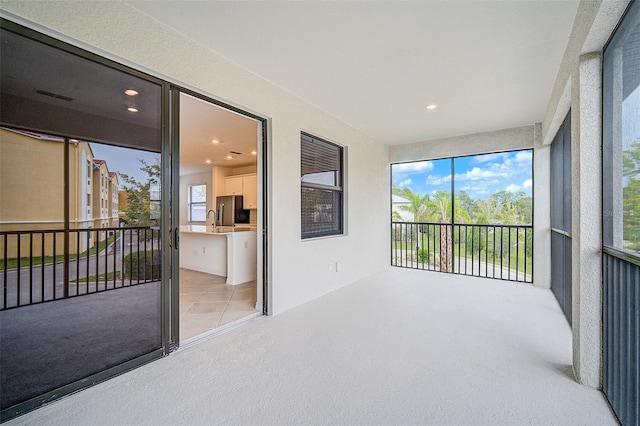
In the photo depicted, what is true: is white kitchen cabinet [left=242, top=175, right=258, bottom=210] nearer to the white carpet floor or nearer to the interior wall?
the interior wall

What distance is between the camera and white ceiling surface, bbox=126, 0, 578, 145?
6.09ft

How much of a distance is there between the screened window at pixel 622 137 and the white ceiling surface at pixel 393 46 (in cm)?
56

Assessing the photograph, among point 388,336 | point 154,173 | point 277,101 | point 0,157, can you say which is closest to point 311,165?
point 277,101

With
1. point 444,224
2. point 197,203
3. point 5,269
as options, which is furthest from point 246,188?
point 5,269

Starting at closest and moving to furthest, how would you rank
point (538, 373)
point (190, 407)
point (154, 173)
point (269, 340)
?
point (190, 407) < point (538, 373) < point (154, 173) < point (269, 340)

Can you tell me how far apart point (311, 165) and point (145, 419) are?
2898 mm

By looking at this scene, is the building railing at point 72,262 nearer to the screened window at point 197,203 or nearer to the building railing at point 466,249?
the building railing at point 466,249

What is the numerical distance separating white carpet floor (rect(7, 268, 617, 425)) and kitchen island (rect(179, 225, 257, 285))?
5.19ft

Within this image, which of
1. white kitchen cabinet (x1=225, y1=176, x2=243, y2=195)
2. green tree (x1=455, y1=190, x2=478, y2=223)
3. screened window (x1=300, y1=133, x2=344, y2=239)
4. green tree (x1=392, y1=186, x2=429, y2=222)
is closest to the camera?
screened window (x1=300, y1=133, x2=344, y2=239)

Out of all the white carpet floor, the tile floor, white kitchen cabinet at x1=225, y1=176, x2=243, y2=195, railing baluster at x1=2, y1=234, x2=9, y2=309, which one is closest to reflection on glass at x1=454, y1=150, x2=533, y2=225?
the white carpet floor

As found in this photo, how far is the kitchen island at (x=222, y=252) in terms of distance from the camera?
4176mm

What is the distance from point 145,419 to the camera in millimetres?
1452

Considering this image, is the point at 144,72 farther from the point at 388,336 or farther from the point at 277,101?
the point at 388,336

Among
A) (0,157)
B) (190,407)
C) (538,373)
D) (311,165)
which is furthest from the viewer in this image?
(311,165)
